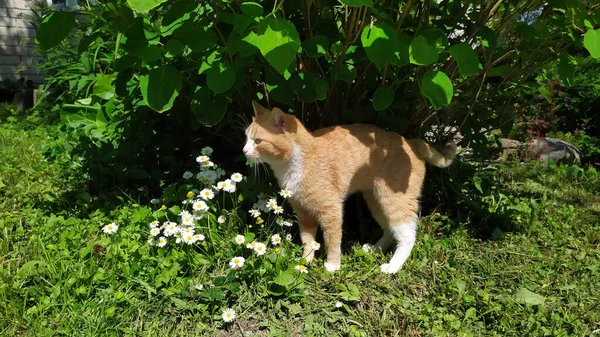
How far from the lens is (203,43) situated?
230cm

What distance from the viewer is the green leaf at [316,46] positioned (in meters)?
2.40

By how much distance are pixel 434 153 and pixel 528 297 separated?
3.08 ft

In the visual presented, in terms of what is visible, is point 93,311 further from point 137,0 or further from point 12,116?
point 12,116

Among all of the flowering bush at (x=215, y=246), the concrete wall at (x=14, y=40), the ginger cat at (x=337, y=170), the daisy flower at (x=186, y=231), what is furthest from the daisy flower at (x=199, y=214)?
the concrete wall at (x=14, y=40)

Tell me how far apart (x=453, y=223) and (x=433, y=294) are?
87 cm

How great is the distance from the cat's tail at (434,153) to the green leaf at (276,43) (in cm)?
123

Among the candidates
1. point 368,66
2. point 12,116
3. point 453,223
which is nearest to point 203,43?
point 368,66

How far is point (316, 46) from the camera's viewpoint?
7.93 ft

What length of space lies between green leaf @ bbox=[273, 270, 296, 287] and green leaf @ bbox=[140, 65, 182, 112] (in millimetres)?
1005

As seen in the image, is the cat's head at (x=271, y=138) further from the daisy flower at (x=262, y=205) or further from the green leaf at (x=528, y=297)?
the green leaf at (x=528, y=297)

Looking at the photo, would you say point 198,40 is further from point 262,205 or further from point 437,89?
point 437,89

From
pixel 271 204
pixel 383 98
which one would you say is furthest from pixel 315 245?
pixel 383 98

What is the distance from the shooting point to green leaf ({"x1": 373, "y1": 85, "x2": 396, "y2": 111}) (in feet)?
8.15

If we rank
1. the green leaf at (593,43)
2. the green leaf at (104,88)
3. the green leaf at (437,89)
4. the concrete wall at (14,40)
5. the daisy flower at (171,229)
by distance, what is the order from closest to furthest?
the green leaf at (593,43), the green leaf at (437,89), the daisy flower at (171,229), the green leaf at (104,88), the concrete wall at (14,40)
